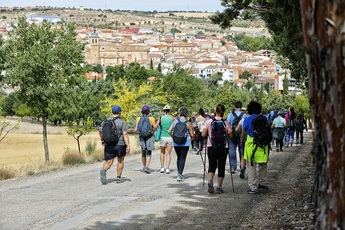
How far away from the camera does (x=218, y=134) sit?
36.2 feet

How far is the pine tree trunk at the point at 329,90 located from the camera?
289 cm

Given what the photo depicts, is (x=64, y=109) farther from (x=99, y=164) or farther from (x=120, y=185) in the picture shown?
(x=120, y=185)

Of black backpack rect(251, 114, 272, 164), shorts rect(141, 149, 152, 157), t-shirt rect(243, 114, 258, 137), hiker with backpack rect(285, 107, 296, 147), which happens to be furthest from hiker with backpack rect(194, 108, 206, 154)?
black backpack rect(251, 114, 272, 164)

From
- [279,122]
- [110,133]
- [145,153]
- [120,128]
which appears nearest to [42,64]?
[279,122]

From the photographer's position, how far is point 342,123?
114 inches

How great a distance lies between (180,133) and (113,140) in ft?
4.93

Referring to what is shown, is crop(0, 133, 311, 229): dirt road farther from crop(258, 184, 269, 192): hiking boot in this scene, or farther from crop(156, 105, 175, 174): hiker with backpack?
crop(156, 105, 175, 174): hiker with backpack

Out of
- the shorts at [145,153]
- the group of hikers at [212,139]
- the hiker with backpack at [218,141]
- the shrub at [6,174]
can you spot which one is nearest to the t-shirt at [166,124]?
the group of hikers at [212,139]

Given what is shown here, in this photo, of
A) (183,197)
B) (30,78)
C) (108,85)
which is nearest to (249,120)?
(183,197)

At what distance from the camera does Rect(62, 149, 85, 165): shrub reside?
57.6 feet

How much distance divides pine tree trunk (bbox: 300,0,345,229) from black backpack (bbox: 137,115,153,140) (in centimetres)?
1141

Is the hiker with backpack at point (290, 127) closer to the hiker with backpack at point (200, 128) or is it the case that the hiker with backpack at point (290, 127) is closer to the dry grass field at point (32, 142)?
the hiker with backpack at point (200, 128)

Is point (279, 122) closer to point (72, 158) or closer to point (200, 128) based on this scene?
point (200, 128)

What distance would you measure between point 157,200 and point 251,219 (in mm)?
2130
